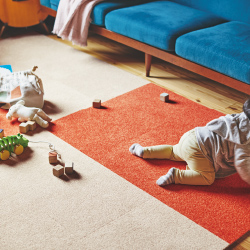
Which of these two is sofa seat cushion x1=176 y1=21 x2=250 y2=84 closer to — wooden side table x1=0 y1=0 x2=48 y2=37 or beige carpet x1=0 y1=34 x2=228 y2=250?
beige carpet x1=0 y1=34 x2=228 y2=250

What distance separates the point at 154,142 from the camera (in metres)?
2.24

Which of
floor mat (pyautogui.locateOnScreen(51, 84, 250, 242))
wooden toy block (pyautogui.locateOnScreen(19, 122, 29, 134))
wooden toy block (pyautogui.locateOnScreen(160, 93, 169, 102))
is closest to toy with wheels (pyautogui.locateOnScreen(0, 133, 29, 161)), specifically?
wooden toy block (pyautogui.locateOnScreen(19, 122, 29, 134))

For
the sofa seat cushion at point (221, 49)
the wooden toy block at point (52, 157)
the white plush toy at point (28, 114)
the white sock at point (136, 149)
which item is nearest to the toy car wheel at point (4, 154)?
the wooden toy block at point (52, 157)

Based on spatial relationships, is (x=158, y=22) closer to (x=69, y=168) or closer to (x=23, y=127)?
(x=23, y=127)

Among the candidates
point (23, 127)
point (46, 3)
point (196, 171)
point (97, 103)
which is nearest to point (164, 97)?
point (97, 103)

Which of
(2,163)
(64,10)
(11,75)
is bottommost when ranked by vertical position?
(2,163)

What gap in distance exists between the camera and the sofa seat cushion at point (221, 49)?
93.9 inches

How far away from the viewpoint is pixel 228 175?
6.52ft

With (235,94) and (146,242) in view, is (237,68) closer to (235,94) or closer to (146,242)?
(235,94)

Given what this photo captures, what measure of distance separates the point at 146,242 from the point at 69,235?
31 centimetres

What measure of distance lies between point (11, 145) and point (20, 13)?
204 cm

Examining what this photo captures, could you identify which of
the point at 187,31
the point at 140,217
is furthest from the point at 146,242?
the point at 187,31

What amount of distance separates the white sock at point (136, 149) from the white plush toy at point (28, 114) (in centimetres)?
56

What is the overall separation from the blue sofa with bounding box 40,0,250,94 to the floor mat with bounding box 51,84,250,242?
26cm
